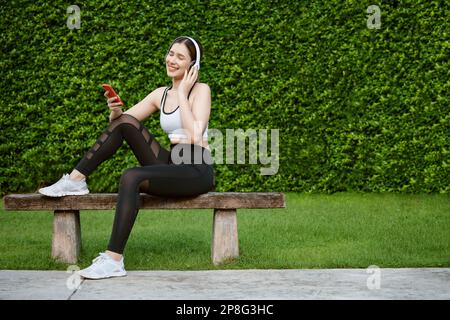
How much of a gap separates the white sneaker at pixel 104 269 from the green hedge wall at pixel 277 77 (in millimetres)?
4114

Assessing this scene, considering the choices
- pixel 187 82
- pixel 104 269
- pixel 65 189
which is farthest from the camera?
pixel 187 82

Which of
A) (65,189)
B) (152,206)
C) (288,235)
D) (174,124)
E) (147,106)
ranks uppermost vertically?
(147,106)

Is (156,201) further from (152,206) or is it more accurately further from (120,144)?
(120,144)

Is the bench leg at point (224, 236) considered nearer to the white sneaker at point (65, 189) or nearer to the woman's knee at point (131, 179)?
the woman's knee at point (131, 179)

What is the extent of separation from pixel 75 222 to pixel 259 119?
375 centimetres

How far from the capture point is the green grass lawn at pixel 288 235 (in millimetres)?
5812

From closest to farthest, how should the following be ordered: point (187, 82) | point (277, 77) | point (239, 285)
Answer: point (239, 285) < point (187, 82) < point (277, 77)

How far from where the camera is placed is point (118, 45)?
9141 millimetres

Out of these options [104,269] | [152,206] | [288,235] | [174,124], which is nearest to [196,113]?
[174,124]

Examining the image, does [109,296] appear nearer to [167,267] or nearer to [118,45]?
[167,267]

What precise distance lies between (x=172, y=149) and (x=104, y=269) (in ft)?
3.41

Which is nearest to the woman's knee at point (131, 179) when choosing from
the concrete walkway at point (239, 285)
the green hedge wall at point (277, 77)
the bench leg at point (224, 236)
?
the concrete walkway at point (239, 285)

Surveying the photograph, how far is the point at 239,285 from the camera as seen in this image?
4855mm

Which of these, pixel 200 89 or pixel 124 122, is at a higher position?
pixel 200 89
